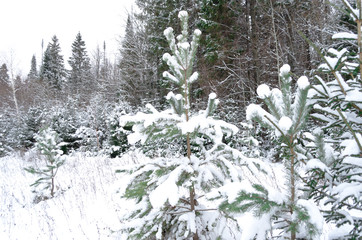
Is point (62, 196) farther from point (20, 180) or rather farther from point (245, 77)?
point (245, 77)

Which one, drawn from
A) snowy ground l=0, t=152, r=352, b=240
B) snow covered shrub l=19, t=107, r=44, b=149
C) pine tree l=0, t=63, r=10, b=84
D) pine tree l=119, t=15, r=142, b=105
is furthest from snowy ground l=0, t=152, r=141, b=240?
pine tree l=0, t=63, r=10, b=84

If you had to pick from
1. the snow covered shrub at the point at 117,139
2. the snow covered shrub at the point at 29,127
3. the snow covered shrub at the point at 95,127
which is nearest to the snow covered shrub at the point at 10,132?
the snow covered shrub at the point at 29,127

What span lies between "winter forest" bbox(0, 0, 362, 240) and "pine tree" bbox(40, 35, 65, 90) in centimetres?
2030

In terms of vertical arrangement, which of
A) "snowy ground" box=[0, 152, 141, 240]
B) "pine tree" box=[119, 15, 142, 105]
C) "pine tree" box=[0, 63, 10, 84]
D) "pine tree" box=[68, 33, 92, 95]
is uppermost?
"pine tree" box=[68, 33, 92, 95]

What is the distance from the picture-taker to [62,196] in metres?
5.27

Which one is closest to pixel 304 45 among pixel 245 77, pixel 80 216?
pixel 245 77

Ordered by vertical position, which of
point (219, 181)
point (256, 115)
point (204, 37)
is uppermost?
point (204, 37)

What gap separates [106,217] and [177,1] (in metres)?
12.0

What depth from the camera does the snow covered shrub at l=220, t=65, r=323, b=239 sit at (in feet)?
2.85

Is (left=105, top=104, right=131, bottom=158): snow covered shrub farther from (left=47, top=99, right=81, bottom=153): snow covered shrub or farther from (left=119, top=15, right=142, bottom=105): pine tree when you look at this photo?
(left=47, top=99, right=81, bottom=153): snow covered shrub

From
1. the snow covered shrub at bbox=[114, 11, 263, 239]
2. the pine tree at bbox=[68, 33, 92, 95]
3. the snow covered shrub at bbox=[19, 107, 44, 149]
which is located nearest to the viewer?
the snow covered shrub at bbox=[114, 11, 263, 239]

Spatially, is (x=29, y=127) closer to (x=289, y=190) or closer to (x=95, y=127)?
(x=95, y=127)

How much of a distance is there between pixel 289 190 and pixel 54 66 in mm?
36960

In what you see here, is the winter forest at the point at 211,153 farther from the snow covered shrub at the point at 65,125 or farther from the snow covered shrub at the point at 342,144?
the snow covered shrub at the point at 65,125
